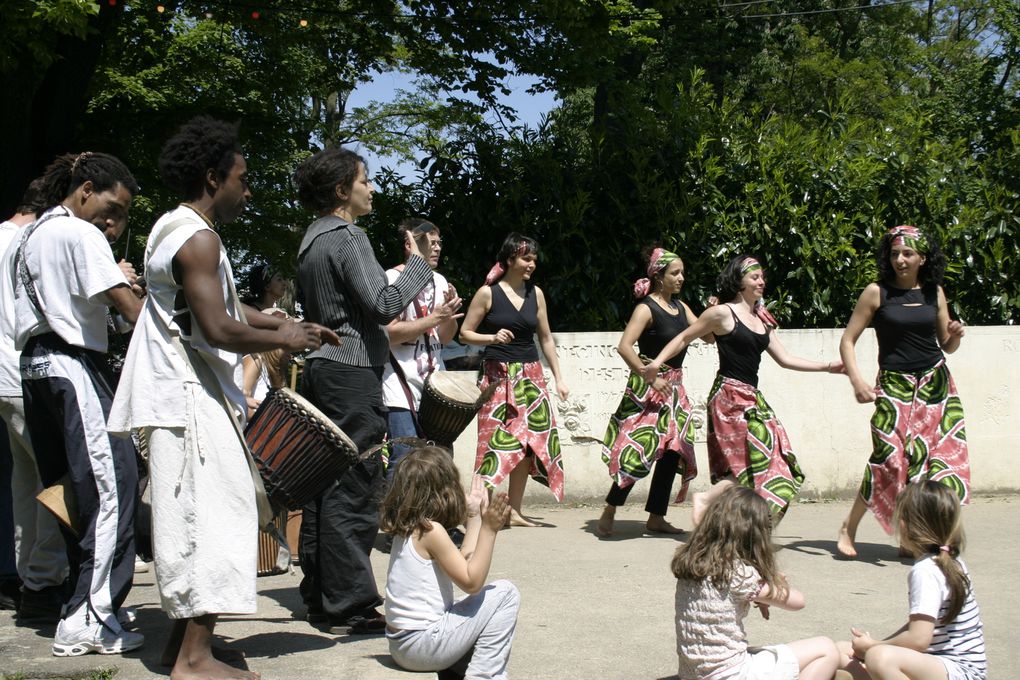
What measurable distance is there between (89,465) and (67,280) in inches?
30.1

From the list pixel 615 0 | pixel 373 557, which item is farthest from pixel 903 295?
pixel 615 0

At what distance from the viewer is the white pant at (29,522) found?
5168mm

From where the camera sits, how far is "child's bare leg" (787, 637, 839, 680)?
12.6 ft

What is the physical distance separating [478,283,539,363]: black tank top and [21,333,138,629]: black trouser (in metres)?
3.46

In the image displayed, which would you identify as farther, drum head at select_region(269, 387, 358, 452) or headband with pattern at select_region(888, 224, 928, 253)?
headband with pattern at select_region(888, 224, 928, 253)

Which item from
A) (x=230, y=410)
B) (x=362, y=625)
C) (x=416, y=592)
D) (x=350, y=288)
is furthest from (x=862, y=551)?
(x=230, y=410)

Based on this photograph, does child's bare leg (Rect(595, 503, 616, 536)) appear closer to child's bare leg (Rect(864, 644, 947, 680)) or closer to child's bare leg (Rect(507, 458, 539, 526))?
child's bare leg (Rect(507, 458, 539, 526))

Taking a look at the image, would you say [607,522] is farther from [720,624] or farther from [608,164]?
[720,624]

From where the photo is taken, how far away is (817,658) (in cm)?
387

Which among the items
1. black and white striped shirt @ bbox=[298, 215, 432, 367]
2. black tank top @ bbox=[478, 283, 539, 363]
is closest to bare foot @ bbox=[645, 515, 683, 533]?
black tank top @ bbox=[478, 283, 539, 363]

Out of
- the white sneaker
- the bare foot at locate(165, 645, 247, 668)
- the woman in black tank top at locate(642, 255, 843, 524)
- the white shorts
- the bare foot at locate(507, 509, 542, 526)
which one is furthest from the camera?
the bare foot at locate(507, 509, 542, 526)

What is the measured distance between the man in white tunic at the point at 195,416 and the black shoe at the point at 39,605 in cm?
131

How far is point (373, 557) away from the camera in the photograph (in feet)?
22.3

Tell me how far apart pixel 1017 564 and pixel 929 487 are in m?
3.05
